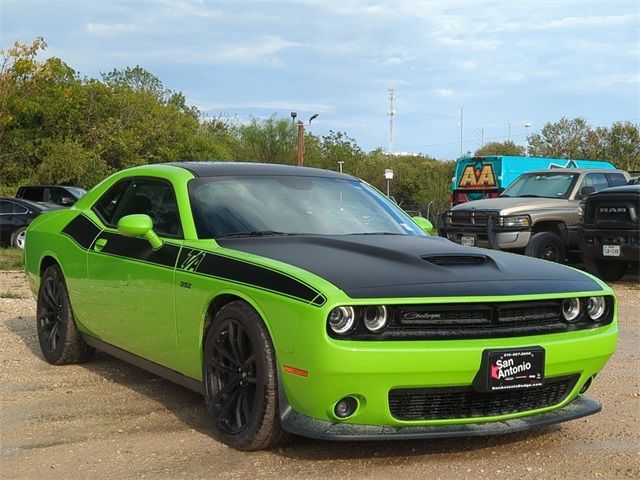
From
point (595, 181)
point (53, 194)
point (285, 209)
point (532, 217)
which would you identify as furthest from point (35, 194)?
point (285, 209)

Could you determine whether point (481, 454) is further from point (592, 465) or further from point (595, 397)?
point (595, 397)

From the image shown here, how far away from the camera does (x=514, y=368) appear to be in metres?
3.77

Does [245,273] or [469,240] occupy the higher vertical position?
[245,273]

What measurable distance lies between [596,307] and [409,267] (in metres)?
1.05

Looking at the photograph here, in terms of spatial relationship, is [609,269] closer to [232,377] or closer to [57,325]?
[57,325]

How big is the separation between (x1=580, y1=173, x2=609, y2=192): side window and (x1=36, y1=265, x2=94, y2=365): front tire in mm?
10205

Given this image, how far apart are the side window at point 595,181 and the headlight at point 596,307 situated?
10284mm

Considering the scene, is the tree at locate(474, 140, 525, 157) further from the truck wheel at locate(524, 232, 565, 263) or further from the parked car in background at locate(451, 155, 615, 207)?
the truck wheel at locate(524, 232, 565, 263)

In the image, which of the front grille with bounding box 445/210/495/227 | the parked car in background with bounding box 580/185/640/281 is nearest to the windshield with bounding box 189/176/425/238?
the parked car in background with bounding box 580/185/640/281

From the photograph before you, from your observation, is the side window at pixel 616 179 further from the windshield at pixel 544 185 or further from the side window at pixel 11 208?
the side window at pixel 11 208

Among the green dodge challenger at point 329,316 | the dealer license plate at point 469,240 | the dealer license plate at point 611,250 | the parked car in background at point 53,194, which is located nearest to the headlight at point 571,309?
the green dodge challenger at point 329,316

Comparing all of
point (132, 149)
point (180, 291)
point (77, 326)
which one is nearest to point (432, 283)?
point (180, 291)

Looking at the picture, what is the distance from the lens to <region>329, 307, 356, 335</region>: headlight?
3617 millimetres

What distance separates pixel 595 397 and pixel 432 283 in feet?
7.12
